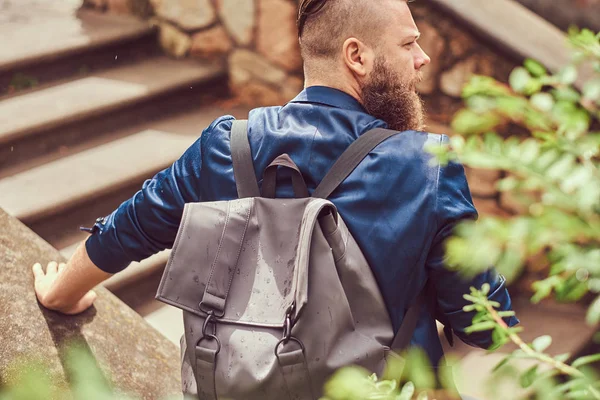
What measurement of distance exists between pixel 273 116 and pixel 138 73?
8.77 ft

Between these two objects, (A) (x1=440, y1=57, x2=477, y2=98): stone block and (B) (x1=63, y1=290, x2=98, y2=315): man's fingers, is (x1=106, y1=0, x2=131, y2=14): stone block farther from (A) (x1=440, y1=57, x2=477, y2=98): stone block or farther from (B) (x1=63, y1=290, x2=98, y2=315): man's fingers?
(B) (x1=63, y1=290, x2=98, y2=315): man's fingers

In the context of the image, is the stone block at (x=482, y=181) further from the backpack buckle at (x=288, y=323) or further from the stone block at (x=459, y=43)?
the backpack buckle at (x=288, y=323)

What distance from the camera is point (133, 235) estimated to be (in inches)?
87.7

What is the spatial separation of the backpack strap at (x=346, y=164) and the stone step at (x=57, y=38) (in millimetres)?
2748

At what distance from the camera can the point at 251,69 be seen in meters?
4.55

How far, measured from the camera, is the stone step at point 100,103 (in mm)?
3783

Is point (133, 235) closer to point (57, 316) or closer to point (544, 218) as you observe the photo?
point (57, 316)

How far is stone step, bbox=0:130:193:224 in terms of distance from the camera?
3.43m

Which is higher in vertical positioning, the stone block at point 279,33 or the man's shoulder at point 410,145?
the man's shoulder at point 410,145

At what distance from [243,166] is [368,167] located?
1.07ft

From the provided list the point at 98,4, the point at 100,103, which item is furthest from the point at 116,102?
the point at 98,4

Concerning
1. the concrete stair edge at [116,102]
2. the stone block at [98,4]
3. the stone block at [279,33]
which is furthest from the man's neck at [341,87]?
the stone block at [98,4]

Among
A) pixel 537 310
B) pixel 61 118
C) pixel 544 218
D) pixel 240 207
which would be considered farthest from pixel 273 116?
pixel 537 310

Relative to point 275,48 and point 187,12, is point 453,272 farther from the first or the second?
Answer: point 187,12
